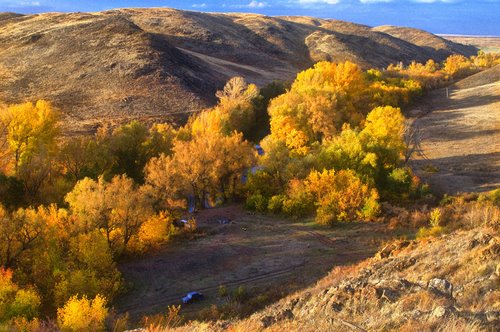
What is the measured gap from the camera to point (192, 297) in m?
27.5

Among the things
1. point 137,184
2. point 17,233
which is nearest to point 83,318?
point 17,233

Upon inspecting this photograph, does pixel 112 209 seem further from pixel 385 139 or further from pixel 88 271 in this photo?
pixel 385 139

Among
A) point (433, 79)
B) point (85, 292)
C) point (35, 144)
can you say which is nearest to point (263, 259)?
point (85, 292)

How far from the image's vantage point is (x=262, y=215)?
4266 centimetres

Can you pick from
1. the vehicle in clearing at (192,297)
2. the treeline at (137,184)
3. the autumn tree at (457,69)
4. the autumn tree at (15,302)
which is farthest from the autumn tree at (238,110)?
the autumn tree at (457,69)

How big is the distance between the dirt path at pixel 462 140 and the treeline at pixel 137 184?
12.2 ft

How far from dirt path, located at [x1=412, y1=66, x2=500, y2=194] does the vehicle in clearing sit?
2704 centimetres

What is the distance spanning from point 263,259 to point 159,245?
8920mm

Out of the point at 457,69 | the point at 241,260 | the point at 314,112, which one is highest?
the point at 457,69

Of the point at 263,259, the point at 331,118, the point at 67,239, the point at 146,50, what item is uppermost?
the point at 146,50

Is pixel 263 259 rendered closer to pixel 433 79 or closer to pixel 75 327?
pixel 75 327

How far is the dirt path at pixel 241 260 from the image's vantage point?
93.9 feet

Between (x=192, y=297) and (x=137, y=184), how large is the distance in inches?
691

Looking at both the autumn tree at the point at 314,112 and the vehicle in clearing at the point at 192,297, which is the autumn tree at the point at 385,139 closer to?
the autumn tree at the point at 314,112
